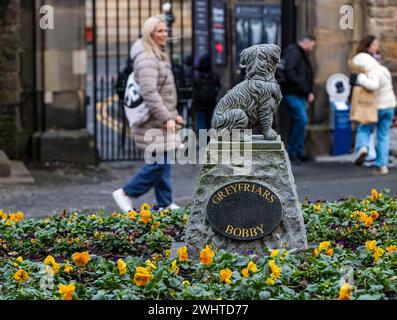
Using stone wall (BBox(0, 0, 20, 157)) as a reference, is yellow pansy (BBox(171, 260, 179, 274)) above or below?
below

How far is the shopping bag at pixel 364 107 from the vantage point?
49.4 ft

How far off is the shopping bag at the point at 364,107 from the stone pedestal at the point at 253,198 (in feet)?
24.1

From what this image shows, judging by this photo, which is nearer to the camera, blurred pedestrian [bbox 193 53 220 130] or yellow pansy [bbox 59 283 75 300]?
yellow pansy [bbox 59 283 75 300]

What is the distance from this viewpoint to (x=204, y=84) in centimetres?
1675

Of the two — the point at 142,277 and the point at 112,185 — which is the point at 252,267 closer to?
the point at 142,277

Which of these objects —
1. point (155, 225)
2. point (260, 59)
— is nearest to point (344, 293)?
point (260, 59)

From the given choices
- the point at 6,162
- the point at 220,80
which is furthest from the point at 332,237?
the point at 220,80

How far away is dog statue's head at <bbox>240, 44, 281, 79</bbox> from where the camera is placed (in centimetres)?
788

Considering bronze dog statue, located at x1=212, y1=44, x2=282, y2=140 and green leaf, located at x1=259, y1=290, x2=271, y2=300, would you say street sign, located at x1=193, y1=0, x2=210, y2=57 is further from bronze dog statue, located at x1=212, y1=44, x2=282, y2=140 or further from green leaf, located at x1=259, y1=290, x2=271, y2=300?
green leaf, located at x1=259, y1=290, x2=271, y2=300

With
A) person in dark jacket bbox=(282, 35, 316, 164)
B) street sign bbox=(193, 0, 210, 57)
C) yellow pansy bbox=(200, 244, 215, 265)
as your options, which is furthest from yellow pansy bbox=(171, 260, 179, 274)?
street sign bbox=(193, 0, 210, 57)

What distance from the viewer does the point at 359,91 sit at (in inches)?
598

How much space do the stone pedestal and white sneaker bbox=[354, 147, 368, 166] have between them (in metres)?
7.88

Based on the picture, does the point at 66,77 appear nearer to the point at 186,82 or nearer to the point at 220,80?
the point at 186,82

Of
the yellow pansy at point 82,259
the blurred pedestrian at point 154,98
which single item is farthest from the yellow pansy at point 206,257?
the blurred pedestrian at point 154,98
